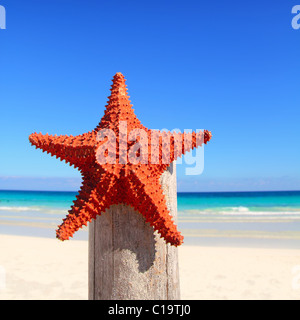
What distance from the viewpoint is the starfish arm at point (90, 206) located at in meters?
2.15

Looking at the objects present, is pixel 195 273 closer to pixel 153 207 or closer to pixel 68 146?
pixel 153 207

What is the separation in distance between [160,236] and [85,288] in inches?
228

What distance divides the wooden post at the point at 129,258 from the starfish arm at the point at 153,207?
0.39 ft

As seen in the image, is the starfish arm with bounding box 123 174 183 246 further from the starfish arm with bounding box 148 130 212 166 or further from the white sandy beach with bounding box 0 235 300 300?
the white sandy beach with bounding box 0 235 300 300

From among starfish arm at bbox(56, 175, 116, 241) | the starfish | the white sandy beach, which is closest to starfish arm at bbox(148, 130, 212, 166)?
the starfish

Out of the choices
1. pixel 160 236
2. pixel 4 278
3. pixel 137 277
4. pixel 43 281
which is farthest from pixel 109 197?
pixel 4 278

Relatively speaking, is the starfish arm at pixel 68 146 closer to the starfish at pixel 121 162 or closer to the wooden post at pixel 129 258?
the starfish at pixel 121 162

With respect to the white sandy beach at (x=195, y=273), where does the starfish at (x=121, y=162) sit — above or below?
above

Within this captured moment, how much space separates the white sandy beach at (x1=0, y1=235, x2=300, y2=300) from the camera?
271 inches

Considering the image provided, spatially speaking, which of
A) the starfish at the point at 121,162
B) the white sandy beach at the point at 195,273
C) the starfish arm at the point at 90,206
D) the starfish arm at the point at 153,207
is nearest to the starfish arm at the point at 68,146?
the starfish at the point at 121,162

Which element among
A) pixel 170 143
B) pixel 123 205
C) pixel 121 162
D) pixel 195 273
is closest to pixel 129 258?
pixel 123 205

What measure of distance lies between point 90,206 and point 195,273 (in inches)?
270

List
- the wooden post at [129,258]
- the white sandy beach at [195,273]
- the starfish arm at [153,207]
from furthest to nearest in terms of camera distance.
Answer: the white sandy beach at [195,273] < the wooden post at [129,258] < the starfish arm at [153,207]

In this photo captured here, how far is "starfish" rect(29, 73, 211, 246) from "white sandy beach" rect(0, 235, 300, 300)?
5.12m
